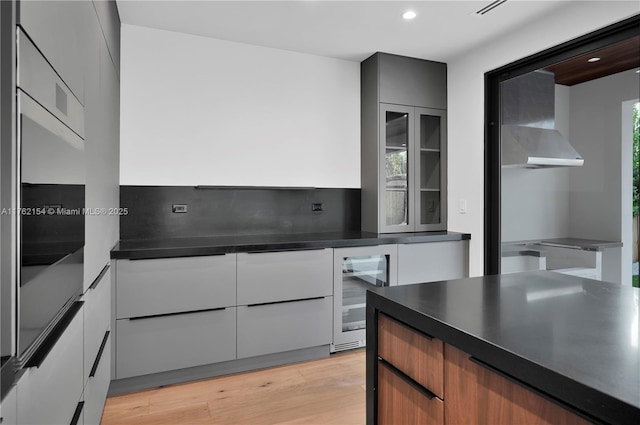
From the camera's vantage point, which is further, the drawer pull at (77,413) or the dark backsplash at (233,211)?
the dark backsplash at (233,211)

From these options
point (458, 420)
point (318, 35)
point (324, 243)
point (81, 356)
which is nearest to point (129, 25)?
point (318, 35)

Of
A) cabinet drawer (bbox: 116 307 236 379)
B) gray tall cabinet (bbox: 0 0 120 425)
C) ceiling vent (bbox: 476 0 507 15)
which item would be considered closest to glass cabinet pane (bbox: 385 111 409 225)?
ceiling vent (bbox: 476 0 507 15)

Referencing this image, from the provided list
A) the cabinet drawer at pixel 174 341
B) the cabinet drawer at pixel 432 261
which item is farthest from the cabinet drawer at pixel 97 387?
the cabinet drawer at pixel 432 261

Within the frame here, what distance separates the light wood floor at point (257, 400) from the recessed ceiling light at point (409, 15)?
2535mm

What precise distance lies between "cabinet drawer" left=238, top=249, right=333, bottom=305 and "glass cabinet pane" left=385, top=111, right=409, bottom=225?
36.8 inches

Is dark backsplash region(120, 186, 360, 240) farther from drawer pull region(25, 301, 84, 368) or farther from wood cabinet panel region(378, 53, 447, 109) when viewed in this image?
drawer pull region(25, 301, 84, 368)

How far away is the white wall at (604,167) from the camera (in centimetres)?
234

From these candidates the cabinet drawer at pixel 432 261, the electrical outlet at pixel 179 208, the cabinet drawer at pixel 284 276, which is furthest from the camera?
the cabinet drawer at pixel 432 261

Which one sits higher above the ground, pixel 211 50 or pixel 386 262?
pixel 211 50

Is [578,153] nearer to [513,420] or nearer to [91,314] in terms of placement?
[513,420]

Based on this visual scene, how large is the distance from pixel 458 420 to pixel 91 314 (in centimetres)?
150

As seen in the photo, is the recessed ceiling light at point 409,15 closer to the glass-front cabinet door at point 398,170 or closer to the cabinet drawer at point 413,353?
the glass-front cabinet door at point 398,170

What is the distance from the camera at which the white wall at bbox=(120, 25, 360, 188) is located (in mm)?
2838

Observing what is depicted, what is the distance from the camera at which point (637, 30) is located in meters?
2.19
